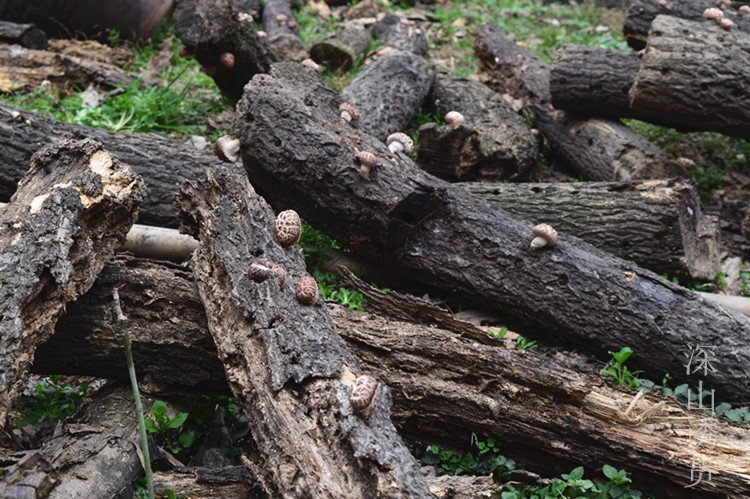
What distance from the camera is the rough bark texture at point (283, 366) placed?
261 centimetres

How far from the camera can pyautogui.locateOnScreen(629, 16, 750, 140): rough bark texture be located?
236 inches

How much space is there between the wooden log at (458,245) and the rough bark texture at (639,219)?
54cm

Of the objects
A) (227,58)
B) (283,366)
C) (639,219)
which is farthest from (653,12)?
(283,366)

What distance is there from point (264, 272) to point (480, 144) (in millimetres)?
3570

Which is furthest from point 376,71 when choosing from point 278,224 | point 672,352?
point 672,352

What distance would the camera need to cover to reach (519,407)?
11.6 feet

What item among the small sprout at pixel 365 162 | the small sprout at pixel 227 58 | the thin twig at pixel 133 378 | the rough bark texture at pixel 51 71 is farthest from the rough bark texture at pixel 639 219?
the rough bark texture at pixel 51 71

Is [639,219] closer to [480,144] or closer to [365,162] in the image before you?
[480,144]

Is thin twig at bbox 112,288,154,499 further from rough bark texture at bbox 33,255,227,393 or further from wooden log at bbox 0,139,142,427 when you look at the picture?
rough bark texture at bbox 33,255,227,393

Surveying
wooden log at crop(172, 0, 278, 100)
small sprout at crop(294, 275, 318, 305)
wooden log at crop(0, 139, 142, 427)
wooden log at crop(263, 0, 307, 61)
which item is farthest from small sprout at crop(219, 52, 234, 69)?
small sprout at crop(294, 275, 318, 305)

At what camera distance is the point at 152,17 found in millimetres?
8938

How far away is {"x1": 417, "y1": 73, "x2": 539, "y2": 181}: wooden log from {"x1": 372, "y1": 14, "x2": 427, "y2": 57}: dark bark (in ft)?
6.55

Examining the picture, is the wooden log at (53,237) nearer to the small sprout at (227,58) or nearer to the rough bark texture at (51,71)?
the small sprout at (227,58)

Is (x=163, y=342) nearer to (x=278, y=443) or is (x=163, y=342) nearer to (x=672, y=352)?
(x=278, y=443)
